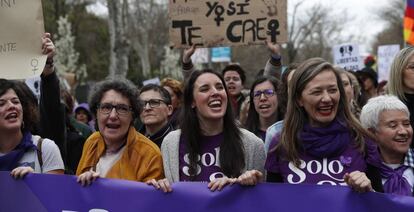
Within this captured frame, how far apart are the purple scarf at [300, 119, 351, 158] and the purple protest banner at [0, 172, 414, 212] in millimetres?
199

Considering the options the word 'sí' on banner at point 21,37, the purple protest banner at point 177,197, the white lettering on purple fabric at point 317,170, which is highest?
the word 'sí' on banner at point 21,37

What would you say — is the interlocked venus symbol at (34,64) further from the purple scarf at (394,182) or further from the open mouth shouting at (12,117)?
the purple scarf at (394,182)

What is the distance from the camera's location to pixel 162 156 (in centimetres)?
364

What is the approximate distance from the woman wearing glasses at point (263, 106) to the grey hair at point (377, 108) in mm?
1575

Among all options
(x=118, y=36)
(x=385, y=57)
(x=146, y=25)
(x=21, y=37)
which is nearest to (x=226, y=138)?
(x=21, y=37)

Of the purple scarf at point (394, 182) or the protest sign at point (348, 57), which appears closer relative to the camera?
the purple scarf at point (394, 182)

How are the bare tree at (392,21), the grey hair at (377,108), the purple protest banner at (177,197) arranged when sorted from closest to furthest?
the purple protest banner at (177,197) < the grey hair at (377,108) < the bare tree at (392,21)

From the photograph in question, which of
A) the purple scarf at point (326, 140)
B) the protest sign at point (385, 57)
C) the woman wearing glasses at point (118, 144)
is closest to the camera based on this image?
the purple scarf at point (326, 140)

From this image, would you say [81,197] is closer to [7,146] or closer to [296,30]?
[7,146]

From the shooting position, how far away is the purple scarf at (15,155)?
365cm

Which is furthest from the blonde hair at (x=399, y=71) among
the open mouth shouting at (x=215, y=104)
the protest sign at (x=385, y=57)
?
the protest sign at (x=385, y=57)

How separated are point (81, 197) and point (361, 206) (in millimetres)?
1586

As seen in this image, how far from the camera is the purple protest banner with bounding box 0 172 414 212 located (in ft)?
9.87

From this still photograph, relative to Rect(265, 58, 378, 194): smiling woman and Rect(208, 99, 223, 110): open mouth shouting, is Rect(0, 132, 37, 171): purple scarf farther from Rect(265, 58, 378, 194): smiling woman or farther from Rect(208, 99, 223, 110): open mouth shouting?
Rect(265, 58, 378, 194): smiling woman
